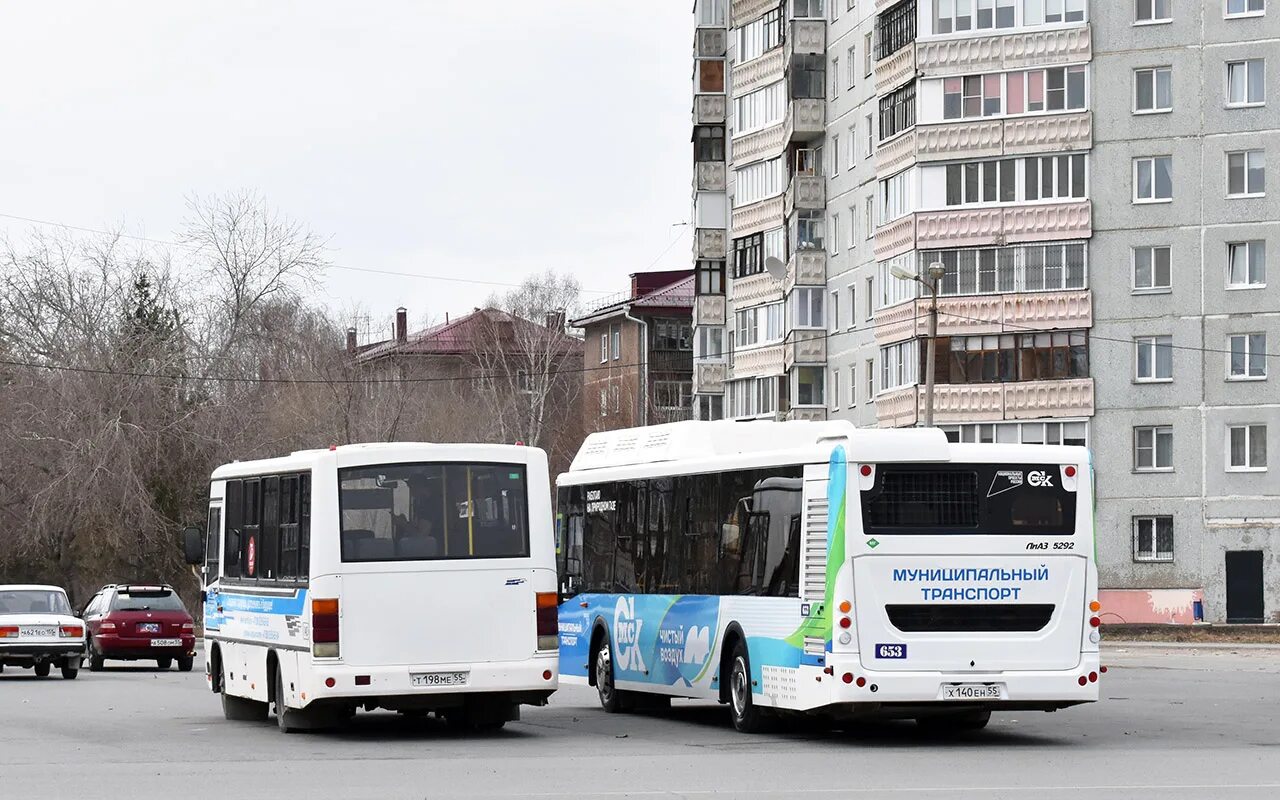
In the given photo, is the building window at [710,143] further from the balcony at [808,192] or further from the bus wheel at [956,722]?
the bus wheel at [956,722]

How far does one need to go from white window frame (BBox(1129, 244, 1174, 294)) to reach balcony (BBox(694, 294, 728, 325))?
983 inches

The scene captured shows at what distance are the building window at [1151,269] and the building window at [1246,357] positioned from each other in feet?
8.48

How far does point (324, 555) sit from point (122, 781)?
15.2ft

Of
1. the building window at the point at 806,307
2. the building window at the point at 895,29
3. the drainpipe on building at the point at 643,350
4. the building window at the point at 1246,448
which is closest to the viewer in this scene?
the building window at the point at 1246,448

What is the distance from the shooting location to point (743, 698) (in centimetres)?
2153

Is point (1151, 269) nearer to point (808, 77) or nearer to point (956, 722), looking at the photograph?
point (808, 77)

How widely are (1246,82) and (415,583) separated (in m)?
49.5

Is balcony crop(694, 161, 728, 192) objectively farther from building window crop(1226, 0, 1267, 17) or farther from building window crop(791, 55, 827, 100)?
building window crop(1226, 0, 1267, 17)

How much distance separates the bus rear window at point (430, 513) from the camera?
2069cm

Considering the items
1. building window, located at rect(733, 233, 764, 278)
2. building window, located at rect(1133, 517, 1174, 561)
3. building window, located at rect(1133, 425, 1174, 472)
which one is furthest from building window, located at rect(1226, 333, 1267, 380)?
building window, located at rect(733, 233, 764, 278)

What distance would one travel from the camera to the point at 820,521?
19953mm

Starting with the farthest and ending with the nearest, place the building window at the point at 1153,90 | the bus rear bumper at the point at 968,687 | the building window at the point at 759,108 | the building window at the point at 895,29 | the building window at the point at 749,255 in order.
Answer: the building window at the point at 749,255, the building window at the point at 759,108, the building window at the point at 895,29, the building window at the point at 1153,90, the bus rear bumper at the point at 968,687

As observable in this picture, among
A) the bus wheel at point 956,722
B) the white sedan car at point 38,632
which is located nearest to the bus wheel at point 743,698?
the bus wheel at point 956,722

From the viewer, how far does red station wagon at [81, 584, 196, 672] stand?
134ft
